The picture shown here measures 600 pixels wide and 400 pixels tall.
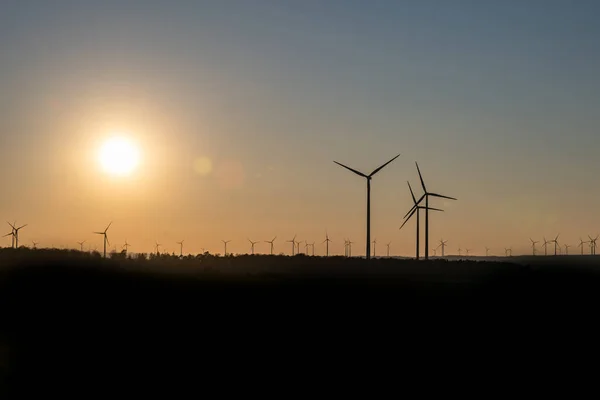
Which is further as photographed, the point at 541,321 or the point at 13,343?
the point at 541,321

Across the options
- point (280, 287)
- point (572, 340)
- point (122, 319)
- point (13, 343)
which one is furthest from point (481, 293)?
point (13, 343)

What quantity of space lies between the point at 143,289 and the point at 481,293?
28488 millimetres

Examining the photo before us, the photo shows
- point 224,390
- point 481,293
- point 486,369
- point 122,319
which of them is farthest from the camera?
point 481,293

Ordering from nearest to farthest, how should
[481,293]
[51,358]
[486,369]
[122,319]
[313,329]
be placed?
[486,369] → [51,358] → [313,329] → [122,319] → [481,293]

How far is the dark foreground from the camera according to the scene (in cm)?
4066

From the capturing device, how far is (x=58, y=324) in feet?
175

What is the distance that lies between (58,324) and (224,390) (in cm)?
2052

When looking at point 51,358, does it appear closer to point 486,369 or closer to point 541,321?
point 486,369

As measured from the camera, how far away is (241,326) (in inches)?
2047

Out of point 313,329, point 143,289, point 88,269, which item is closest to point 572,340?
point 313,329

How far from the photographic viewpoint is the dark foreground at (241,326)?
40.7 m

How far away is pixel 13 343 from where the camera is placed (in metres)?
47.3

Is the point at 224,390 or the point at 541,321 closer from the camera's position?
the point at 224,390

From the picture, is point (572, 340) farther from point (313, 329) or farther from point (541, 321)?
point (313, 329)
